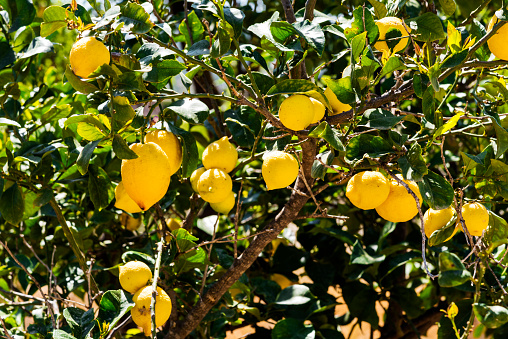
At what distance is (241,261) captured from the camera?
2.98ft

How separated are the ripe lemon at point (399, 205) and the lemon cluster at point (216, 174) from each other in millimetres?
228

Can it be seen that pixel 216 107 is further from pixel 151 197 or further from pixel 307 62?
pixel 151 197

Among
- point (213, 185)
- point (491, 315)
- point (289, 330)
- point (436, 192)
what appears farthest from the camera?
point (289, 330)

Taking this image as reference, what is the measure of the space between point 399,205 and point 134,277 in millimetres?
399

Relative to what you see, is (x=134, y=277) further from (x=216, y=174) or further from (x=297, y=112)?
(x=297, y=112)

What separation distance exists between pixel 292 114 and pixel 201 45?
0.59 feet

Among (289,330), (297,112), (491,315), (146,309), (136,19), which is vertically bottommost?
(289,330)

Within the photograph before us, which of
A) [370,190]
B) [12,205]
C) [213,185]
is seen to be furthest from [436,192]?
[12,205]

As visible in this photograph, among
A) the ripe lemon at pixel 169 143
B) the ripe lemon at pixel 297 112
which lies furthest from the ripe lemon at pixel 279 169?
the ripe lemon at pixel 169 143

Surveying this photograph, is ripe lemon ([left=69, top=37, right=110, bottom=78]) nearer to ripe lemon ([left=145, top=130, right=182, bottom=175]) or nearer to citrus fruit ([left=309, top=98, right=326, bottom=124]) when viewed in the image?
ripe lemon ([left=145, top=130, right=182, bottom=175])

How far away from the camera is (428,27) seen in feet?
2.40

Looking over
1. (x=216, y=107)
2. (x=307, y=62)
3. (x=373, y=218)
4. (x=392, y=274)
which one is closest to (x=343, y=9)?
(x=307, y=62)

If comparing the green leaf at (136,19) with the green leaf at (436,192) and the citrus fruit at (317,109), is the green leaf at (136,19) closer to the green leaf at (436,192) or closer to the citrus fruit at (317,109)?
the citrus fruit at (317,109)

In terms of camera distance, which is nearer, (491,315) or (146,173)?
(146,173)
